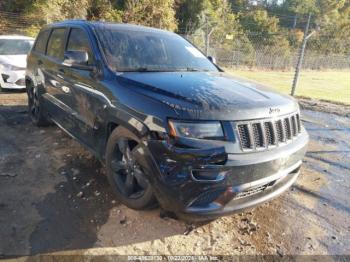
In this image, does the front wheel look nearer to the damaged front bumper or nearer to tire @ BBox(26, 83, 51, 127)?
tire @ BBox(26, 83, 51, 127)

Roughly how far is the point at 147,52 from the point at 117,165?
1.43m

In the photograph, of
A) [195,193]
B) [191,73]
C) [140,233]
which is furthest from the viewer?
[191,73]

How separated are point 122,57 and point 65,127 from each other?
148 centimetres

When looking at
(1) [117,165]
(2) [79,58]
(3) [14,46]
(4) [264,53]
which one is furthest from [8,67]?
(4) [264,53]

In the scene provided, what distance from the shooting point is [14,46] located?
29.1 feet

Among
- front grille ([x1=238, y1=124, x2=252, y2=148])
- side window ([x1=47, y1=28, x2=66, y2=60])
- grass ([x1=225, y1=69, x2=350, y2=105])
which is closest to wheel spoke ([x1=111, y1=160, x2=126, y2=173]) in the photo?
front grille ([x1=238, y1=124, x2=252, y2=148])

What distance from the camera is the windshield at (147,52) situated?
333cm

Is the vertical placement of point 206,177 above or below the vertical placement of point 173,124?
below

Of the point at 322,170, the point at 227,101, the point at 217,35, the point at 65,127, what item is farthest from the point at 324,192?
the point at 217,35

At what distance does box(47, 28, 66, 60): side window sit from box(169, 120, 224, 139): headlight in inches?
103

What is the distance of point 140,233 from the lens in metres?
2.79

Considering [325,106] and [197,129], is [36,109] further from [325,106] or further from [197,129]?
[325,106]

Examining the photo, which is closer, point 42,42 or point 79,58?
point 79,58

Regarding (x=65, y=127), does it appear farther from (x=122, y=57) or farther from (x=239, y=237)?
(x=239, y=237)
